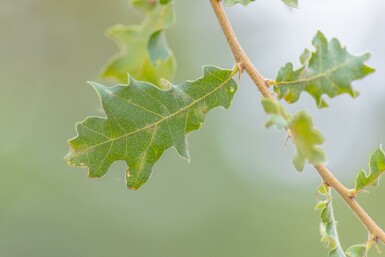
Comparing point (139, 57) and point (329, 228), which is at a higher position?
point (139, 57)

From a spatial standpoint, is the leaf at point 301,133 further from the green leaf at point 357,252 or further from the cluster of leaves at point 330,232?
the green leaf at point 357,252

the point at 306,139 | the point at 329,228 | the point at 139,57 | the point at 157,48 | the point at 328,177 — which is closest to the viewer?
the point at 306,139

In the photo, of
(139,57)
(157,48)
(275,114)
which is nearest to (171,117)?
(275,114)

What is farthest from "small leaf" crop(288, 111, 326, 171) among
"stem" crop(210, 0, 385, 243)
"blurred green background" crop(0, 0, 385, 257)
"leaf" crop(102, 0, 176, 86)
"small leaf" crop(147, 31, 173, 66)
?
"blurred green background" crop(0, 0, 385, 257)

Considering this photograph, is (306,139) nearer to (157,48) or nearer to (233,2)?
(233,2)

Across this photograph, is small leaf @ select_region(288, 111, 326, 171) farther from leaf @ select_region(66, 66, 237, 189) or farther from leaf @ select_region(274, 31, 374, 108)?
leaf @ select_region(66, 66, 237, 189)

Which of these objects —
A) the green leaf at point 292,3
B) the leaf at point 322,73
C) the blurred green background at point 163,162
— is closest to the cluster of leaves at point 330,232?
the leaf at point 322,73

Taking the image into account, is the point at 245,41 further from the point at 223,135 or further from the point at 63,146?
the point at 63,146
